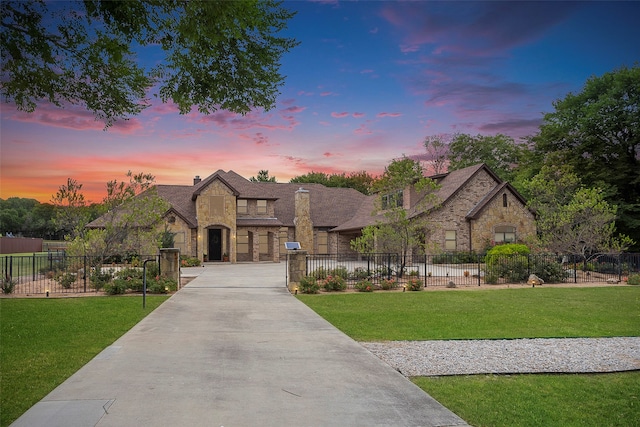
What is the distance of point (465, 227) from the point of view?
124 feet

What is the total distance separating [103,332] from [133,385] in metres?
4.83

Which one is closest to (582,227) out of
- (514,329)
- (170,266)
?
(514,329)

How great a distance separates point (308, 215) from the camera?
4638 centimetres

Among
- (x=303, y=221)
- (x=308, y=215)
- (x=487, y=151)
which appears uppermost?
(x=487, y=151)

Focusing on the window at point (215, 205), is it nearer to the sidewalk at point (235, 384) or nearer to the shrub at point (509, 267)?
the shrub at point (509, 267)

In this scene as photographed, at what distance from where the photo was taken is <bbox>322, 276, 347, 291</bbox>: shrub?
69.1 feet

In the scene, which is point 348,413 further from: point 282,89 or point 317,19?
point 317,19

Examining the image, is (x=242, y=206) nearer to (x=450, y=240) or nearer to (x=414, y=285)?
(x=450, y=240)

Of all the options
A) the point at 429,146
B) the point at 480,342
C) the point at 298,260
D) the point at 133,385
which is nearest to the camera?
the point at 133,385

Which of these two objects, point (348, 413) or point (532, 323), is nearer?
point (348, 413)

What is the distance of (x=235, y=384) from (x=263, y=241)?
1447 inches

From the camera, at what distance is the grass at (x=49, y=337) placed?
6957mm

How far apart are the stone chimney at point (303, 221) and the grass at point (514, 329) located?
25.9m

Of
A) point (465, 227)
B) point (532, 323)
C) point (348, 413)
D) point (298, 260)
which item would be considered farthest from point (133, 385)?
point (465, 227)
